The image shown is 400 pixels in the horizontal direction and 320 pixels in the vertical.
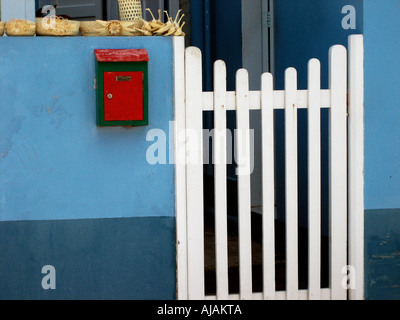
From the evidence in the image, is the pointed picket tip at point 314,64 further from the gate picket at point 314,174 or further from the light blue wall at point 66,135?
the light blue wall at point 66,135

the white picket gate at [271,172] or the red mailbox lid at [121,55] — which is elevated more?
the red mailbox lid at [121,55]

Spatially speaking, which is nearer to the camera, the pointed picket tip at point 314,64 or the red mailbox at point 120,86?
the red mailbox at point 120,86

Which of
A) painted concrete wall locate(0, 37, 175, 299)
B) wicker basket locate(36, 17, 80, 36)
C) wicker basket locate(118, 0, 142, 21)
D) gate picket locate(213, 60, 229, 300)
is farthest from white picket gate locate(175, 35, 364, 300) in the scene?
wicker basket locate(36, 17, 80, 36)

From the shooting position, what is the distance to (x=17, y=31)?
11.7ft

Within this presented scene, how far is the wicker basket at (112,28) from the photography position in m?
3.70

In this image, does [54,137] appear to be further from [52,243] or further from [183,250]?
[183,250]

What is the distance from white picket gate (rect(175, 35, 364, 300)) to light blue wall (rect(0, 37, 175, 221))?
16 centimetres

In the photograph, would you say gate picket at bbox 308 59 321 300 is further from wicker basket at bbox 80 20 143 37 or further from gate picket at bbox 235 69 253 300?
wicker basket at bbox 80 20 143 37

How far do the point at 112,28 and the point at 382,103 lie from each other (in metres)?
1.77

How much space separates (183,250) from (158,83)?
3.39 feet

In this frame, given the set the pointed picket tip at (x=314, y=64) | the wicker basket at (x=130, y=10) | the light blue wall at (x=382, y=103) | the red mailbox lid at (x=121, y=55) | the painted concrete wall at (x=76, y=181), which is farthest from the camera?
the wicker basket at (x=130, y=10)

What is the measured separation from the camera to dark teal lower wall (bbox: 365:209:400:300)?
12.6 feet

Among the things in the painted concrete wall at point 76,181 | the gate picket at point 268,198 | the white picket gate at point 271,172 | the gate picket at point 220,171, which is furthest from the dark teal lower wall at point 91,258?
the gate picket at point 268,198
